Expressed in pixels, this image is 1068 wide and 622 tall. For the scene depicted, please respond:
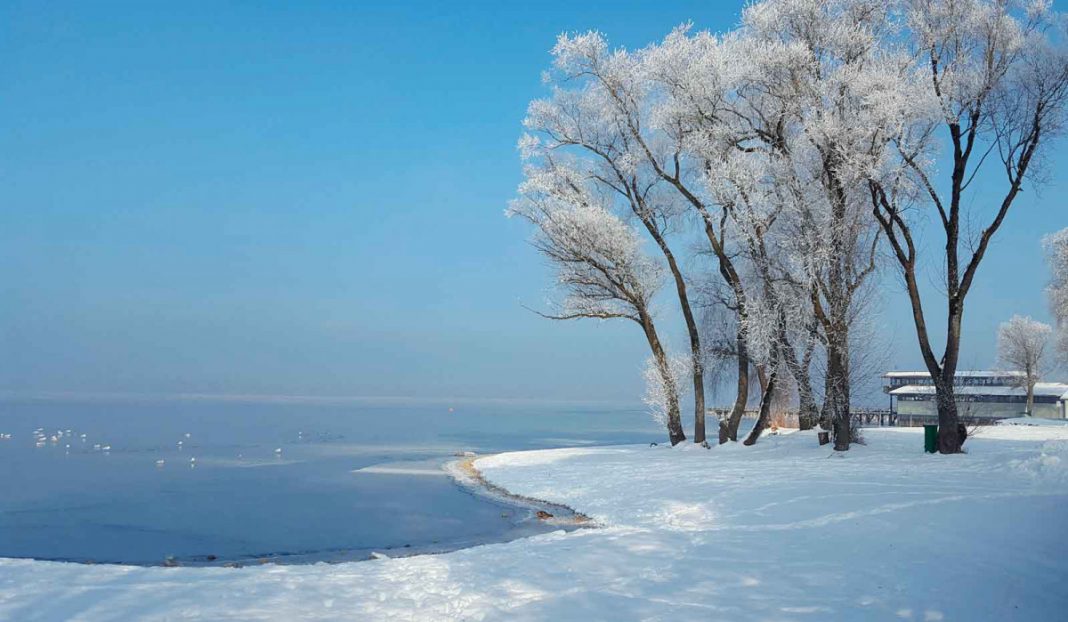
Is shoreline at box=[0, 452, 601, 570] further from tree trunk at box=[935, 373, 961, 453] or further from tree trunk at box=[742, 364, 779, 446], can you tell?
tree trunk at box=[935, 373, 961, 453]

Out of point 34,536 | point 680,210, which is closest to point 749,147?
point 680,210

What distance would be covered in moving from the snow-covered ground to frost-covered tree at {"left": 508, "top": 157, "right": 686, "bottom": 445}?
10.4 meters

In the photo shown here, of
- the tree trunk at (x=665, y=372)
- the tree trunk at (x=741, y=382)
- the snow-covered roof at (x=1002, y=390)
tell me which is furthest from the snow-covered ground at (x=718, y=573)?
the snow-covered roof at (x=1002, y=390)

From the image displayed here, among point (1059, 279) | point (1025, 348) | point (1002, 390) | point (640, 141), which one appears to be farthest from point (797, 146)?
point (1002, 390)

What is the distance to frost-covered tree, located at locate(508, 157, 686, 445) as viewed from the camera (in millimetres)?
22891

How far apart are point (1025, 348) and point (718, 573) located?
5766 centimetres

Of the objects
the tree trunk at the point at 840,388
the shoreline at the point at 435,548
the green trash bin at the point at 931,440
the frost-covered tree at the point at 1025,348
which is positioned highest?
the frost-covered tree at the point at 1025,348

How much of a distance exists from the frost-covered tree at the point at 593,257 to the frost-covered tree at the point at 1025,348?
4242cm

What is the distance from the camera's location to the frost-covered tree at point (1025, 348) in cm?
5606

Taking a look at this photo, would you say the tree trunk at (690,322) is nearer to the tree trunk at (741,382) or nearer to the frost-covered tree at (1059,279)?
the tree trunk at (741,382)

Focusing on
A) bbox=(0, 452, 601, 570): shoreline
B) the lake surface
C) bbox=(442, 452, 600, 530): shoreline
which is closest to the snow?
the lake surface

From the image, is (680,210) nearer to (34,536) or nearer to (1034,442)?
(1034,442)

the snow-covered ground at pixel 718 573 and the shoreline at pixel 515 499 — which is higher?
the snow-covered ground at pixel 718 573

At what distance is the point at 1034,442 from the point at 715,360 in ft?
28.9
